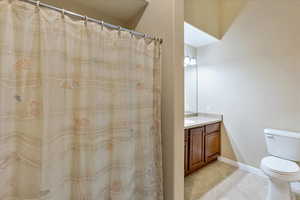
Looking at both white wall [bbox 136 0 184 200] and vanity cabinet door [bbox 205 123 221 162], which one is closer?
white wall [bbox 136 0 184 200]

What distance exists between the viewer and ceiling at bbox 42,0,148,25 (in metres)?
1.41

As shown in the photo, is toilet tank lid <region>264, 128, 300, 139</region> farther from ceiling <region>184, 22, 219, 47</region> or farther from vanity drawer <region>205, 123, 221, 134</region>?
ceiling <region>184, 22, 219, 47</region>

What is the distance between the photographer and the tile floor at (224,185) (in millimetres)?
1758

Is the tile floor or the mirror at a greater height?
the mirror

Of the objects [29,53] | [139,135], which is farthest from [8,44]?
[139,135]

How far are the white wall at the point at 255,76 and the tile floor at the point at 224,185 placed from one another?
1.00 feet

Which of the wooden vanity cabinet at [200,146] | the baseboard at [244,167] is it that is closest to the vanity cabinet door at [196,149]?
the wooden vanity cabinet at [200,146]

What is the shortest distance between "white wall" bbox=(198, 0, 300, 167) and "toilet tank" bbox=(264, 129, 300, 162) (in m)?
0.18

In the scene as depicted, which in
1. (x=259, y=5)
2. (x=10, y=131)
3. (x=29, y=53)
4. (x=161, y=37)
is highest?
(x=259, y=5)

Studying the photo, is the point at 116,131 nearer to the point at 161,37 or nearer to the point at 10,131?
the point at 10,131

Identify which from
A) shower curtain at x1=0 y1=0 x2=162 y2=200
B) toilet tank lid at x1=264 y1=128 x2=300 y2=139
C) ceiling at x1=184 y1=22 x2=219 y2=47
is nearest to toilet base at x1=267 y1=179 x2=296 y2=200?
toilet tank lid at x1=264 y1=128 x2=300 y2=139

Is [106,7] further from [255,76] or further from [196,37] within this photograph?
[255,76]

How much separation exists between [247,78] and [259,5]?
3.69ft

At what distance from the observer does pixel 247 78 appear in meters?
2.29
